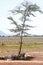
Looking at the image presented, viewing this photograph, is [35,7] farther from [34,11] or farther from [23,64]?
[23,64]

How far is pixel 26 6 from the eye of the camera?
2539 centimetres

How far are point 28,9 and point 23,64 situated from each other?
1670cm

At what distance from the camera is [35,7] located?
25094 mm

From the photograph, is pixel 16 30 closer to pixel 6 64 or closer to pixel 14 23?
pixel 14 23

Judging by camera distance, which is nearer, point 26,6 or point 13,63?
point 13,63

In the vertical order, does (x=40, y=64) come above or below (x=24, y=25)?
below

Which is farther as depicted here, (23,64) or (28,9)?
(28,9)

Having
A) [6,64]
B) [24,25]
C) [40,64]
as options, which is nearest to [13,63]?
[6,64]

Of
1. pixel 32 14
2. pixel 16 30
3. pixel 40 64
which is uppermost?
pixel 32 14

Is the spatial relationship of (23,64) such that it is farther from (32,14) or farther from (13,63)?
(32,14)

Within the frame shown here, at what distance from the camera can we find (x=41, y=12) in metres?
25.0

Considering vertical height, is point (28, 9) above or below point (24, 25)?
above

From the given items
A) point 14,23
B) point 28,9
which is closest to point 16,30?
point 14,23

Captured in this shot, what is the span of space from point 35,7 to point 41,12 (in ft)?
2.58
